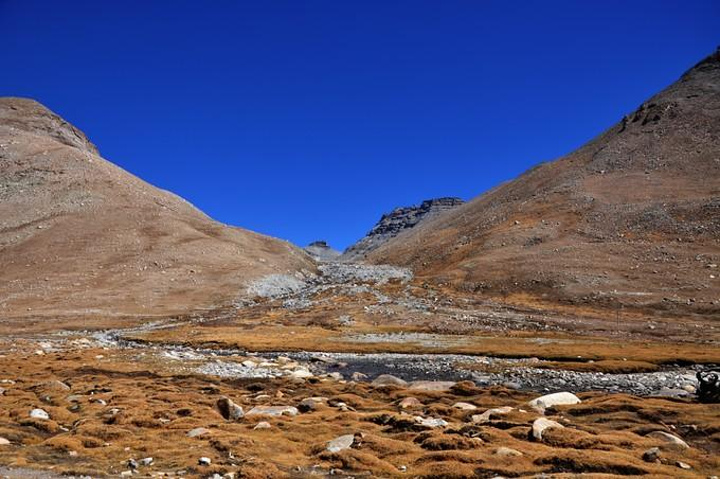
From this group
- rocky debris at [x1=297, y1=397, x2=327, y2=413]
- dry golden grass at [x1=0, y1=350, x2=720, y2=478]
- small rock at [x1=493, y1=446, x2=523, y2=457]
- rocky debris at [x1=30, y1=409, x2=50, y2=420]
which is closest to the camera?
dry golden grass at [x1=0, y1=350, x2=720, y2=478]

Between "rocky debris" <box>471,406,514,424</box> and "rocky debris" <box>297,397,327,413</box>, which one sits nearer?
"rocky debris" <box>471,406,514,424</box>

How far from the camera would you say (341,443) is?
17.6 m

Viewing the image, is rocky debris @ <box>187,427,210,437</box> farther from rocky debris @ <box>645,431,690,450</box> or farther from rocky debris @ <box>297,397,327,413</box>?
rocky debris @ <box>645,431,690,450</box>

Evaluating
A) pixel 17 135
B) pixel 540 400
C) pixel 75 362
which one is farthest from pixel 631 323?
pixel 17 135

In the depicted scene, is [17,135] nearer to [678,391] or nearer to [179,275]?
[179,275]

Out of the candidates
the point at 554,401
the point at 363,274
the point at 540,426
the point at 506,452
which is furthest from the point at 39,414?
the point at 363,274

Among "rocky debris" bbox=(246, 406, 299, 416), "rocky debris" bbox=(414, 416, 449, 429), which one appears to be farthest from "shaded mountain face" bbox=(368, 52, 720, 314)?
"rocky debris" bbox=(246, 406, 299, 416)

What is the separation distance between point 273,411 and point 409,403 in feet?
23.6

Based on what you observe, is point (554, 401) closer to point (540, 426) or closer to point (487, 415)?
point (487, 415)

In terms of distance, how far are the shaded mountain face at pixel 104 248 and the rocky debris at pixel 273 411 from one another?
68.0 meters

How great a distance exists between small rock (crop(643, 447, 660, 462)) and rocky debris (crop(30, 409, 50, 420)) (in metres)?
23.2

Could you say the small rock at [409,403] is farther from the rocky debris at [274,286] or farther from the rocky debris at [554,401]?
the rocky debris at [274,286]

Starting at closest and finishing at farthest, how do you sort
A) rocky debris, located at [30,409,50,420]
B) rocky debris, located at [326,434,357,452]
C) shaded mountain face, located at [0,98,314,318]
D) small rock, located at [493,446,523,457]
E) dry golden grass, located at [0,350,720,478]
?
1. dry golden grass, located at [0,350,720,478]
2. small rock, located at [493,446,523,457]
3. rocky debris, located at [326,434,357,452]
4. rocky debris, located at [30,409,50,420]
5. shaded mountain face, located at [0,98,314,318]

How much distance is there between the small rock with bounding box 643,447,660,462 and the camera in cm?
1516
